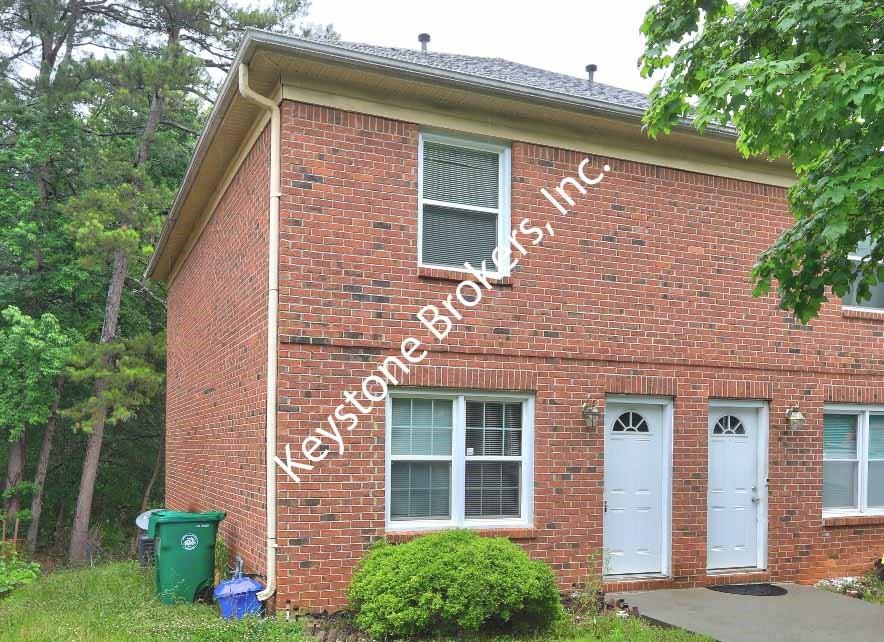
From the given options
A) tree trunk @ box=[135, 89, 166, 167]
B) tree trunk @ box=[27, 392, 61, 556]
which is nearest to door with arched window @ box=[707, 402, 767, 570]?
tree trunk @ box=[135, 89, 166, 167]

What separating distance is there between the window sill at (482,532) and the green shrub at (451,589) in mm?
596

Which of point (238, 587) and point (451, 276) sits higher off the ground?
point (451, 276)

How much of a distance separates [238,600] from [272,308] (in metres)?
2.81

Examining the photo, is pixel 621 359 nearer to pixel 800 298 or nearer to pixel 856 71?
pixel 800 298

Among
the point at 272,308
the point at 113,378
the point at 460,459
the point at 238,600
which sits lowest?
the point at 238,600

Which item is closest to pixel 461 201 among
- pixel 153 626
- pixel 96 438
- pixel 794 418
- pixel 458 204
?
pixel 458 204

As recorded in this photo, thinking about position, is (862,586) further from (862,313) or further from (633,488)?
(862,313)

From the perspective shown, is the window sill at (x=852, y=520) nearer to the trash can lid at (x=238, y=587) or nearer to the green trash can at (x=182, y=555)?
the trash can lid at (x=238, y=587)

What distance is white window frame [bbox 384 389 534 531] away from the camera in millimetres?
8945

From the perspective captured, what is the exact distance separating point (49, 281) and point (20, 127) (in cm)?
412

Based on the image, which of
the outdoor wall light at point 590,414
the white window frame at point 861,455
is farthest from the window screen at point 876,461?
the outdoor wall light at point 590,414

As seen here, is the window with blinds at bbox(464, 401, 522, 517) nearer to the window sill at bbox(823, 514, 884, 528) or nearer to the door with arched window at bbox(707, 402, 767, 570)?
the door with arched window at bbox(707, 402, 767, 570)

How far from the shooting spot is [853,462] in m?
11.6

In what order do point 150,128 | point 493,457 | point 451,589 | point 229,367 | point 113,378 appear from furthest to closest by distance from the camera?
point 150,128, point 113,378, point 229,367, point 493,457, point 451,589
